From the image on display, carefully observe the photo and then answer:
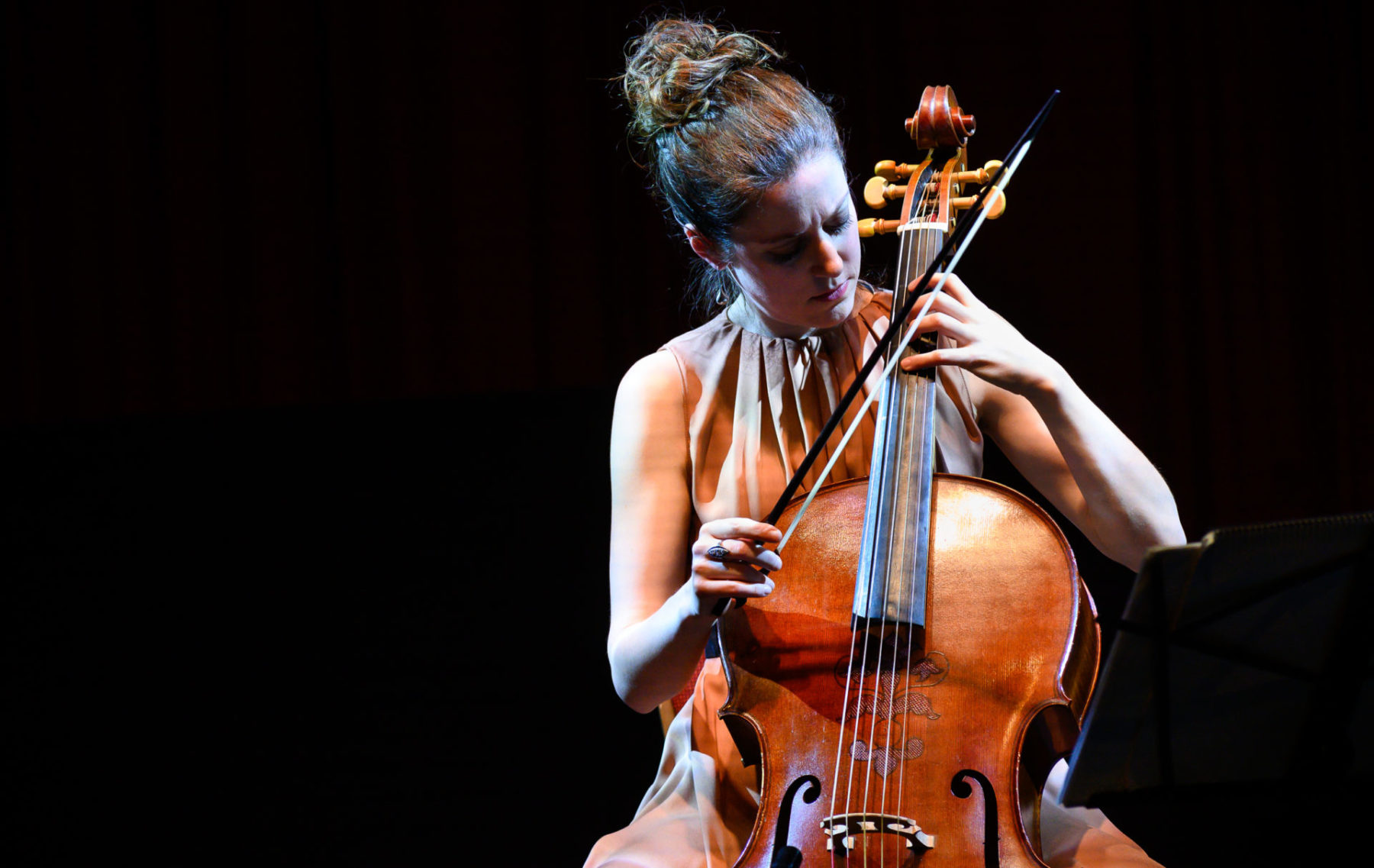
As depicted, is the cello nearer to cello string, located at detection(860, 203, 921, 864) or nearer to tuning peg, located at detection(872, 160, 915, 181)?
cello string, located at detection(860, 203, 921, 864)

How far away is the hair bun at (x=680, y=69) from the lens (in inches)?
48.2

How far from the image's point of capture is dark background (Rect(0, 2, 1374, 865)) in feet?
6.94

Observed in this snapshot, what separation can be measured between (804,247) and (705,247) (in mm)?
142

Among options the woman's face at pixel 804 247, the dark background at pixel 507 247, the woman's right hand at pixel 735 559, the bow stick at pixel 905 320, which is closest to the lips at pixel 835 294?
the woman's face at pixel 804 247

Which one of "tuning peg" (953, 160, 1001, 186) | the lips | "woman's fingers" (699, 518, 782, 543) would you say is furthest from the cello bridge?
"tuning peg" (953, 160, 1001, 186)

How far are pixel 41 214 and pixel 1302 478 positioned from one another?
3.43 meters

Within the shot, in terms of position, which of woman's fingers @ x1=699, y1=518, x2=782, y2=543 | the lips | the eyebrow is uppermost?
the eyebrow

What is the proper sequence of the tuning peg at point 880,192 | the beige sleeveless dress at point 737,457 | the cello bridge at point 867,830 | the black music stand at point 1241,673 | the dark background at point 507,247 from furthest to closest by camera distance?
the dark background at point 507,247 → the tuning peg at point 880,192 → the beige sleeveless dress at point 737,457 → the cello bridge at point 867,830 → the black music stand at point 1241,673

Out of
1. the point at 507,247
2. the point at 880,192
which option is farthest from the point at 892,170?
the point at 507,247

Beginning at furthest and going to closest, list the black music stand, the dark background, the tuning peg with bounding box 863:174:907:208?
the dark background < the tuning peg with bounding box 863:174:907:208 < the black music stand

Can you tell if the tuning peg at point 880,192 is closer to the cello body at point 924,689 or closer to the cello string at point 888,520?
the cello string at point 888,520

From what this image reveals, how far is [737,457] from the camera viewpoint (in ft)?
4.18

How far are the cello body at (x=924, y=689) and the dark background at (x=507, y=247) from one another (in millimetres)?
1038

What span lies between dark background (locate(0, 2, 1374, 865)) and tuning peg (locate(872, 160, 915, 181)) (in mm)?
979
